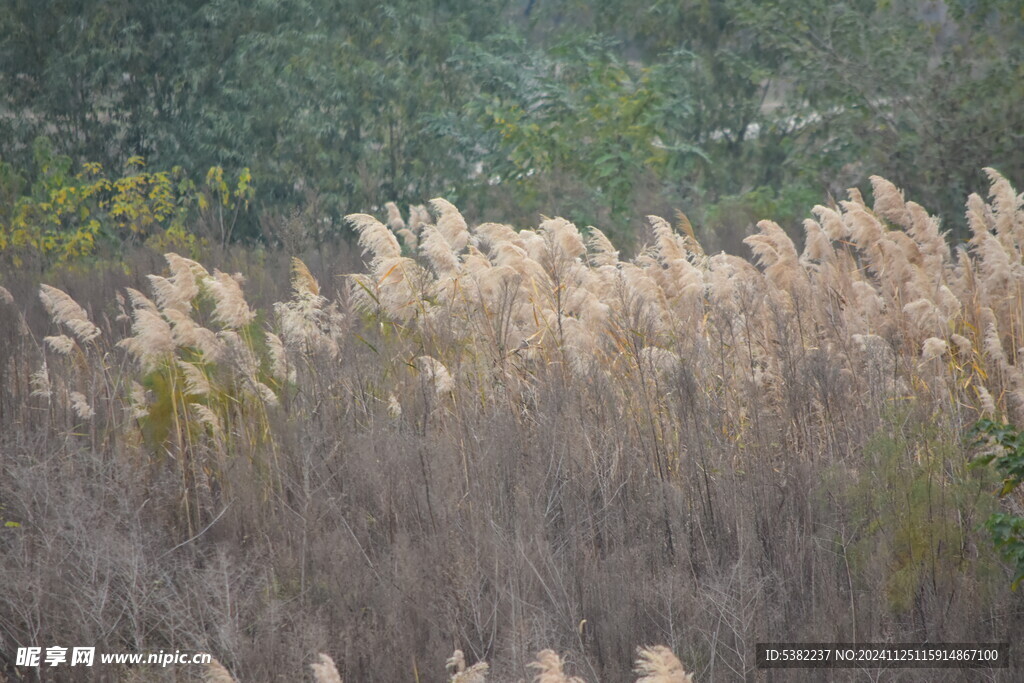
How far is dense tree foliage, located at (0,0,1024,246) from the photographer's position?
12.1 metres

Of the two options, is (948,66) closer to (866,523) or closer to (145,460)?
(866,523)

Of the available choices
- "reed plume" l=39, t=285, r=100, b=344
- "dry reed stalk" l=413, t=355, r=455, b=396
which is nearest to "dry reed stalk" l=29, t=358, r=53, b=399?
"reed plume" l=39, t=285, r=100, b=344

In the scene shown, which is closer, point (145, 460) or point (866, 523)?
point (866, 523)

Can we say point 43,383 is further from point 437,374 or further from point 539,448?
point 539,448

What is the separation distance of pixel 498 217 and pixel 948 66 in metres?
4.98

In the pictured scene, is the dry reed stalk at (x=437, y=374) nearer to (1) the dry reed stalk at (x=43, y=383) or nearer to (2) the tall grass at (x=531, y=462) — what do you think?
(2) the tall grass at (x=531, y=462)

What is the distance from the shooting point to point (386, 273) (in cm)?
558

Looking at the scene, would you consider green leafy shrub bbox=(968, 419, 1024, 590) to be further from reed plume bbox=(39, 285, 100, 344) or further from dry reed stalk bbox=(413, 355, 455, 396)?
reed plume bbox=(39, 285, 100, 344)

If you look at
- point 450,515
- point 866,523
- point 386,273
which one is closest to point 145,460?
point 386,273

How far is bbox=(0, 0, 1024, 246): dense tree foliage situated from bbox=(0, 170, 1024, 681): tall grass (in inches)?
210

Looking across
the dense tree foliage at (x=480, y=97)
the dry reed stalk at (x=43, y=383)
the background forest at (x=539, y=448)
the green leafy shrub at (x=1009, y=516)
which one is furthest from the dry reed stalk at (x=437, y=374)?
the dense tree foliage at (x=480, y=97)

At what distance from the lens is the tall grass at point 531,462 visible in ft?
11.8

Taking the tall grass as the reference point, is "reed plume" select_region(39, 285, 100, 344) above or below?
above

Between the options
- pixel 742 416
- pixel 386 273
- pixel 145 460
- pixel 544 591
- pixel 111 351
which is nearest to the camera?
pixel 544 591
